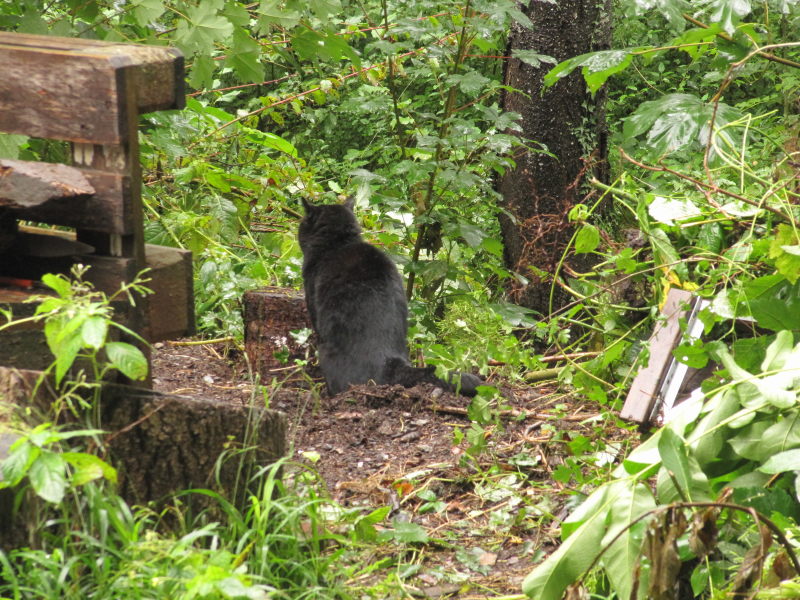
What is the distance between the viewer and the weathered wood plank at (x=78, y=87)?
6.70 ft

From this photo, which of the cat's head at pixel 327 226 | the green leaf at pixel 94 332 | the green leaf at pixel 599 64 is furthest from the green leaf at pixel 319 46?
the green leaf at pixel 94 332

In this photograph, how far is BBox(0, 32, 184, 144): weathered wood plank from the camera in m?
2.04

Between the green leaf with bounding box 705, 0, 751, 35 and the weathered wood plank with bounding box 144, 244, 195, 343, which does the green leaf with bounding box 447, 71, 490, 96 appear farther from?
the weathered wood plank with bounding box 144, 244, 195, 343

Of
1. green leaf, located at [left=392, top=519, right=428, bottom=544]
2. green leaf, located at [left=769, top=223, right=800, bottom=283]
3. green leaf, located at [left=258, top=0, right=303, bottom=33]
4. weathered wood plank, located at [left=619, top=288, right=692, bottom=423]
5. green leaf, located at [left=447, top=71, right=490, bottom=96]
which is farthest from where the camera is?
green leaf, located at [left=447, top=71, right=490, bottom=96]

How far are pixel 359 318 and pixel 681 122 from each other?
6.11ft

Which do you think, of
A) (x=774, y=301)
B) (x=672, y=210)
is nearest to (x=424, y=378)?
(x=672, y=210)

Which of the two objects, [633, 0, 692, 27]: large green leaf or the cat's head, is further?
the cat's head

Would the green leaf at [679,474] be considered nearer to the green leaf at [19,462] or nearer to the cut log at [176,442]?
the cut log at [176,442]

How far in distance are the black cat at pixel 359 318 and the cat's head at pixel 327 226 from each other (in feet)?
0.17

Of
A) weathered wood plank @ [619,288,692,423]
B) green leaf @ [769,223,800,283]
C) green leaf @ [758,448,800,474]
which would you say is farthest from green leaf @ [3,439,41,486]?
weathered wood plank @ [619,288,692,423]

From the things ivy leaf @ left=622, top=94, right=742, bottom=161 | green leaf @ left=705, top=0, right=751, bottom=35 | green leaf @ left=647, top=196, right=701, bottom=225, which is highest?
green leaf @ left=705, top=0, right=751, bottom=35

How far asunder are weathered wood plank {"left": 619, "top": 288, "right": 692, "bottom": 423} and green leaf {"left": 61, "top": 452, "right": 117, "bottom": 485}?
6.34ft

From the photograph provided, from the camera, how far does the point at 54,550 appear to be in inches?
70.7

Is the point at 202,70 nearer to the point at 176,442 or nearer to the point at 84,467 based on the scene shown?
the point at 176,442
